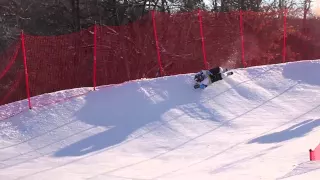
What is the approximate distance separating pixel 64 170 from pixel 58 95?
4237 mm

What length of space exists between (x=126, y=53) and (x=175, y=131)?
521 centimetres

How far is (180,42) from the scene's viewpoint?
52.9 ft

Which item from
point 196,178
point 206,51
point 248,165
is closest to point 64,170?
point 196,178

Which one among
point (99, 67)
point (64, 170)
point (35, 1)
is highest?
point (35, 1)

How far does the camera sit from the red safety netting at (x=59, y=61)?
14164mm

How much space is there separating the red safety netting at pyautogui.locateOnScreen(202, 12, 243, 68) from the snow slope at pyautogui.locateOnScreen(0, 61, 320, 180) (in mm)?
1337

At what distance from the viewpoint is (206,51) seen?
1538 cm

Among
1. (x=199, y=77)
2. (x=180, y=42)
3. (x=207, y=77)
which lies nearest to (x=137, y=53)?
(x=180, y=42)

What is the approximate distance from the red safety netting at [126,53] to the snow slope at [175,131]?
6.17 ft

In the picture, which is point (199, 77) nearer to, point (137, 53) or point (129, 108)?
point (129, 108)

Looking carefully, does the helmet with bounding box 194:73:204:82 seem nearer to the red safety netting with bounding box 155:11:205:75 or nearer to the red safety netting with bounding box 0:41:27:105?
the red safety netting with bounding box 155:11:205:75

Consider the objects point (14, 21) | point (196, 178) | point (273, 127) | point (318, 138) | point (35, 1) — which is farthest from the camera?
point (35, 1)

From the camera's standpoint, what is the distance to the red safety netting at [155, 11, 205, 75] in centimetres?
1528

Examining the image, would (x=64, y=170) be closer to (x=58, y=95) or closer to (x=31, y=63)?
(x=58, y=95)
